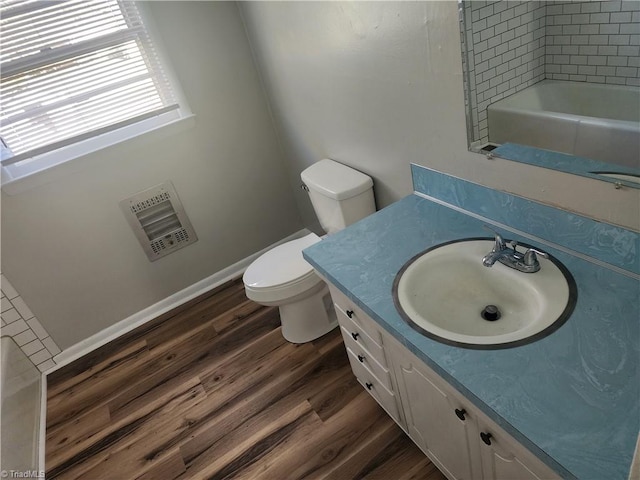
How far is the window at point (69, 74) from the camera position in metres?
2.06

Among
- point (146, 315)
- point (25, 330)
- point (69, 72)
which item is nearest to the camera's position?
point (69, 72)

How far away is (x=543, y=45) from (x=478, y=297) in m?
0.69

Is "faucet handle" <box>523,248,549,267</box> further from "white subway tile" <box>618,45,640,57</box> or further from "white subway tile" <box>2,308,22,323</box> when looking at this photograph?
"white subway tile" <box>2,308,22,323</box>

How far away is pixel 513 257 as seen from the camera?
1200 millimetres

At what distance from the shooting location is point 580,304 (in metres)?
1.04

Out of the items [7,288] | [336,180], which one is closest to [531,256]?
[336,180]

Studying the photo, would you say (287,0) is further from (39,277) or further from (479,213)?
(39,277)

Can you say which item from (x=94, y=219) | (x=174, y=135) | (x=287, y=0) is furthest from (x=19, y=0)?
(x=287, y=0)

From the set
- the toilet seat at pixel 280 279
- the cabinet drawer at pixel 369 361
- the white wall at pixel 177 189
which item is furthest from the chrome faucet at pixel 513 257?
the white wall at pixel 177 189

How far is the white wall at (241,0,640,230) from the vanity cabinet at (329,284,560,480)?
0.59m

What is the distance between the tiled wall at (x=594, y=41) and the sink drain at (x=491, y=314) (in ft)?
2.02

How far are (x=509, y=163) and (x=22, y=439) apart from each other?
7.53 feet

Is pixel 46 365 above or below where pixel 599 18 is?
below

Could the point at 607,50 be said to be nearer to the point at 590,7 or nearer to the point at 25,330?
the point at 590,7
